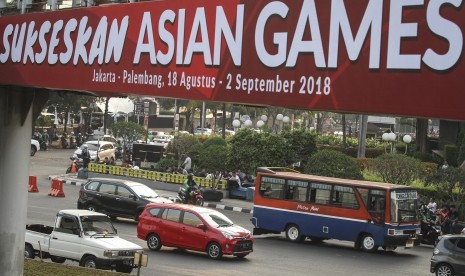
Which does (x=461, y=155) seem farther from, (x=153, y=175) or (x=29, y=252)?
(x=29, y=252)

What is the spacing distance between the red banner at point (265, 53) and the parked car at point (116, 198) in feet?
44.4

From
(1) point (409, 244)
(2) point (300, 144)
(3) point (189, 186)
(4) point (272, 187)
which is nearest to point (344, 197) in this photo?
(1) point (409, 244)

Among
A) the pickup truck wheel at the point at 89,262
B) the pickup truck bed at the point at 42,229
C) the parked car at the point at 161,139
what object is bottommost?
the pickup truck wheel at the point at 89,262

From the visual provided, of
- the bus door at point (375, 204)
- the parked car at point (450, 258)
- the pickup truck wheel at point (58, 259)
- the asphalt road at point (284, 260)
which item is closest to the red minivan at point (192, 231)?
the asphalt road at point (284, 260)

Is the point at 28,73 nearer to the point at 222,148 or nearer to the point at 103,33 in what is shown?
the point at 103,33

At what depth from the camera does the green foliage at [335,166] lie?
2862 centimetres

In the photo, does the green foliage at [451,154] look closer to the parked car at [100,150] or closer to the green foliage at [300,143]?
the green foliage at [300,143]

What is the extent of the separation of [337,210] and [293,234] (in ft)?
5.18

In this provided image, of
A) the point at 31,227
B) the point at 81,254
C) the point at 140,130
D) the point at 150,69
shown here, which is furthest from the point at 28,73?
the point at 140,130

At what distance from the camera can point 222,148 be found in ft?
110

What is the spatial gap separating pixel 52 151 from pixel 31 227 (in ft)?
120

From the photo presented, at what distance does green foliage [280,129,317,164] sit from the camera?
3441 cm

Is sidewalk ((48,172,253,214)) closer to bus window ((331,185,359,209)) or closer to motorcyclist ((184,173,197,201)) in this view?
motorcyclist ((184,173,197,201))

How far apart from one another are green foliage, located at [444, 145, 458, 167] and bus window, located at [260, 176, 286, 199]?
16663mm
